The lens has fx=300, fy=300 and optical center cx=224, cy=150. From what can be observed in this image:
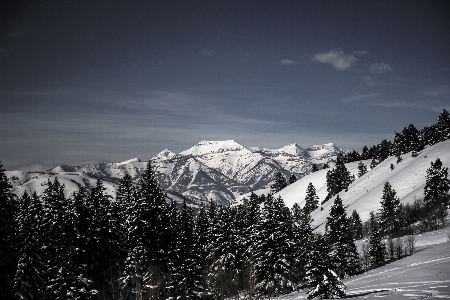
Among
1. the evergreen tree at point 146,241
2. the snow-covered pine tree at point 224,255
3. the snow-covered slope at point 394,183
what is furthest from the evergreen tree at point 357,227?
the evergreen tree at point 146,241

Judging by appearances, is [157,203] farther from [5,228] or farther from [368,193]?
[368,193]

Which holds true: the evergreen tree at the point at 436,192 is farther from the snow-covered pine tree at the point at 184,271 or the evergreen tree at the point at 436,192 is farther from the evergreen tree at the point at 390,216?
the snow-covered pine tree at the point at 184,271

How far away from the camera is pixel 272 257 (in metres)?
37.4

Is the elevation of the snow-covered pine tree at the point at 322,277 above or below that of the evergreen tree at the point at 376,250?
above

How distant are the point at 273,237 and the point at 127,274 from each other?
1742cm

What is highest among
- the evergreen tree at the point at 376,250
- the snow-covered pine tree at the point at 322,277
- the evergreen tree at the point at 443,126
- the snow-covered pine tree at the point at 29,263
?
the evergreen tree at the point at 443,126

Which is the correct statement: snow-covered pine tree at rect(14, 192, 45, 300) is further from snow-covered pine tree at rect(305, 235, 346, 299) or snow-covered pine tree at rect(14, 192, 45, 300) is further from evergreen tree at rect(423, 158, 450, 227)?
evergreen tree at rect(423, 158, 450, 227)

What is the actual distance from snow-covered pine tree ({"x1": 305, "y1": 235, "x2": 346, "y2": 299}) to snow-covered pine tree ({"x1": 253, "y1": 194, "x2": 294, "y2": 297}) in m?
8.99

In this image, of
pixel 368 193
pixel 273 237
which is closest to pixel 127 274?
pixel 273 237

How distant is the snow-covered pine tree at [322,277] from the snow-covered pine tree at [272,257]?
8.99 meters

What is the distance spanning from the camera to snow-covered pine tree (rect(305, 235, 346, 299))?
88.3 feet

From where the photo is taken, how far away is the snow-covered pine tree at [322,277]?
26.9 metres

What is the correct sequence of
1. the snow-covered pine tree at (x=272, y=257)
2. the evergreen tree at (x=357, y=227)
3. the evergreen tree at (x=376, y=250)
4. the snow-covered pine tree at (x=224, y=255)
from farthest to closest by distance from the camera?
1. the evergreen tree at (x=357, y=227)
2. the evergreen tree at (x=376, y=250)
3. the snow-covered pine tree at (x=224, y=255)
4. the snow-covered pine tree at (x=272, y=257)

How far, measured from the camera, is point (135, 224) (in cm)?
3203
